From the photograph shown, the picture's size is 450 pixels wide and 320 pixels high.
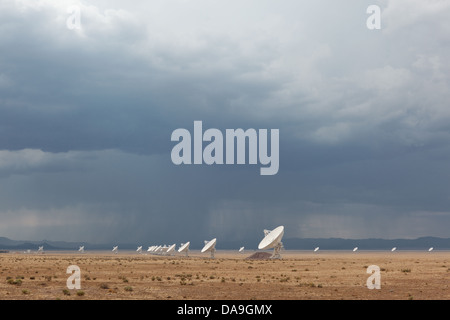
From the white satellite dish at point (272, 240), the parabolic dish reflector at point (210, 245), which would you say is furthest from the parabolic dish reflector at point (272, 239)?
the parabolic dish reflector at point (210, 245)

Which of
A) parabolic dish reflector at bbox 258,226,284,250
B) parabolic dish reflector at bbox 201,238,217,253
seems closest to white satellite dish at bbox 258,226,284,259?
parabolic dish reflector at bbox 258,226,284,250

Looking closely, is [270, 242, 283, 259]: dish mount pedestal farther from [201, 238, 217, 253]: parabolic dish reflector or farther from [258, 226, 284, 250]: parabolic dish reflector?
[201, 238, 217, 253]: parabolic dish reflector

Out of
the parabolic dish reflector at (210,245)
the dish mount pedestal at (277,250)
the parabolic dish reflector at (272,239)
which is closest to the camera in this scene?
the parabolic dish reflector at (272,239)

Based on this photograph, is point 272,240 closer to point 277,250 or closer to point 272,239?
point 272,239

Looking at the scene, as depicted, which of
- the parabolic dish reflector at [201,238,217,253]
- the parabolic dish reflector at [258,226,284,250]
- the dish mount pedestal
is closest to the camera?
the parabolic dish reflector at [258,226,284,250]

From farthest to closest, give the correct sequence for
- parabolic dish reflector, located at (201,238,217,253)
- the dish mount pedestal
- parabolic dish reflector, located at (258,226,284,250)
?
parabolic dish reflector, located at (201,238,217,253) < the dish mount pedestal < parabolic dish reflector, located at (258,226,284,250)

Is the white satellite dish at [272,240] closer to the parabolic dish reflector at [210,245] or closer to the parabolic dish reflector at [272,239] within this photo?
the parabolic dish reflector at [272,239]

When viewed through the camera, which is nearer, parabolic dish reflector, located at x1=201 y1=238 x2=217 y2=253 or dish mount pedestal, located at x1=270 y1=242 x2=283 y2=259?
dish mount pedestal, located at x1=270 y1=242 x2=283 y2=259

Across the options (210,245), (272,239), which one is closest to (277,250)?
(272,239)

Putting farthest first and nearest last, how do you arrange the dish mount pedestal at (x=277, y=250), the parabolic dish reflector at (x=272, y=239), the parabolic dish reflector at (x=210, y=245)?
1. the parabolic dish reflector at (x=210, y=245)
2. the dish mount pedestal at (x=277, y=250)
3. the parabolic dish reflector at (x=272, y=239)
